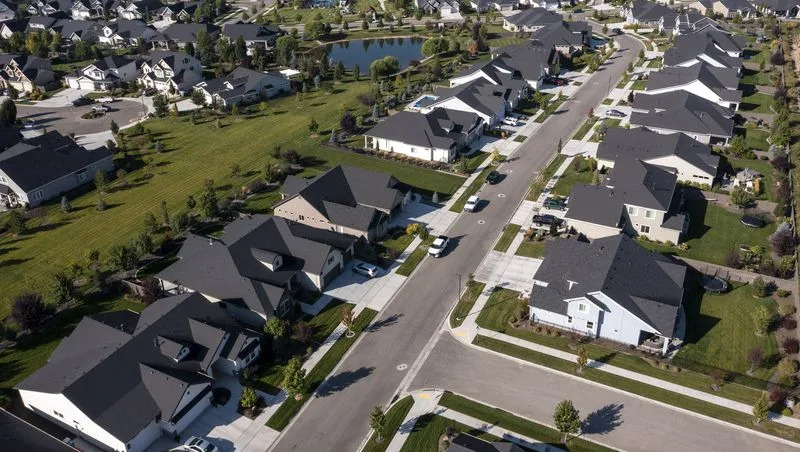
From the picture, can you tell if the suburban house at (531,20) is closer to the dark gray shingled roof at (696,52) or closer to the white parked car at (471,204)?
the dark gray shingled roof at (696,52)

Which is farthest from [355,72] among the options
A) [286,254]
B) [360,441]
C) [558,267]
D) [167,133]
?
[360,441]

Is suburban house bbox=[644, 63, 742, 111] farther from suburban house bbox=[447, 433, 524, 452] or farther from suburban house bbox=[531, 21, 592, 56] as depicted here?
suburban house bbox=[447, 433, 524, 452]

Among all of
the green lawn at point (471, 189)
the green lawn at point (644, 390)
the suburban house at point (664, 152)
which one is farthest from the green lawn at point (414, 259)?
the suburban house at point (664, 152)

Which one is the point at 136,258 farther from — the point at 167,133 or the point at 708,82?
the point at 708,82

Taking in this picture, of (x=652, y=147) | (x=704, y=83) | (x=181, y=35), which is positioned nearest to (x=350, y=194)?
(x=652, y=147)

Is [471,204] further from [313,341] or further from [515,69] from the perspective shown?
[515,69]
